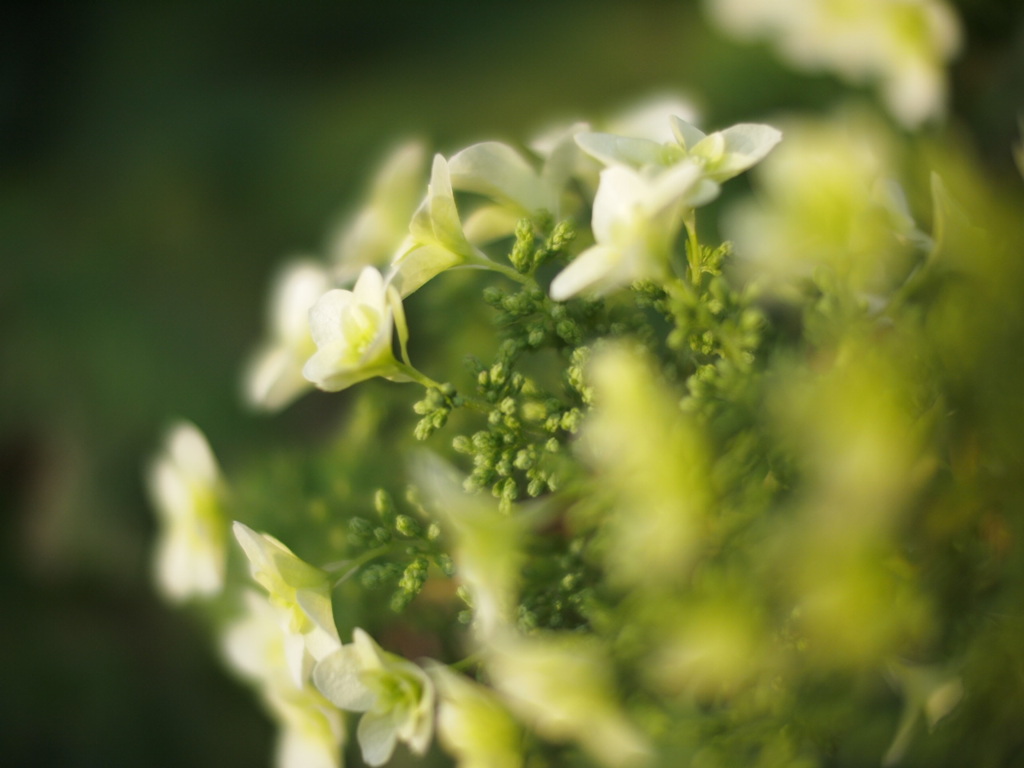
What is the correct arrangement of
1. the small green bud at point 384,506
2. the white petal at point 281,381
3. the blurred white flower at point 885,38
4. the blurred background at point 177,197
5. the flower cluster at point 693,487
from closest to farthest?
the flower cluster at point 693,487 → the small green bud at point 384,506 → the white petal at point 281,381 → the blurred white flower at point 885,38 → the blurred background at point 177,197

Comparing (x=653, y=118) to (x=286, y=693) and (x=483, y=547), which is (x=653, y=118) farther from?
(x=286, y=693)

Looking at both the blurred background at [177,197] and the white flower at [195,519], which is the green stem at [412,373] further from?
the blurred background at [177,197]

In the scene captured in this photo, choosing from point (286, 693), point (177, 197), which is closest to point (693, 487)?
point (286, 693)

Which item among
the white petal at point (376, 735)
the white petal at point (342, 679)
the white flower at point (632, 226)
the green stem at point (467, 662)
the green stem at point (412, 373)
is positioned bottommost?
the white petal at point (376, 735)

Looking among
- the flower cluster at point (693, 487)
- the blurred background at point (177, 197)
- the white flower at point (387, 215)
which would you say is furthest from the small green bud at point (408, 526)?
the blurred background at point (177, 197)

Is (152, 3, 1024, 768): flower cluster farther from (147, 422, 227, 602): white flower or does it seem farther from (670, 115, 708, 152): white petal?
(147, 422, 227, 602): white flower

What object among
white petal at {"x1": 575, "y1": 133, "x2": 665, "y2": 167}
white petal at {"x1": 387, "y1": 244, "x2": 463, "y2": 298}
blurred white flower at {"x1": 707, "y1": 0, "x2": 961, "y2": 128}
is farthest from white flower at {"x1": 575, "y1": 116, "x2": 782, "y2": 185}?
blurred white flower at {"x1": 707, "y1": 0, "x2": 961, "y2": 128}
